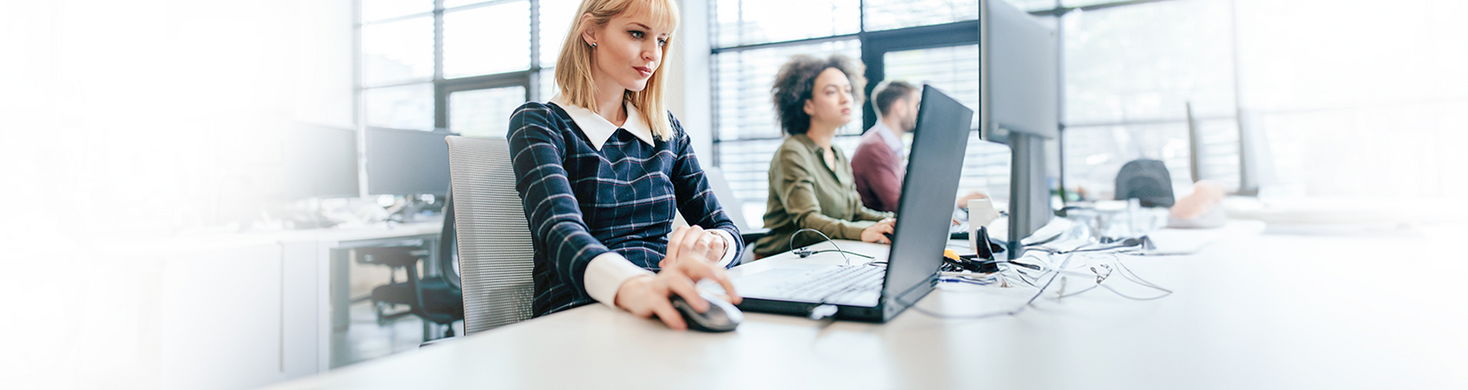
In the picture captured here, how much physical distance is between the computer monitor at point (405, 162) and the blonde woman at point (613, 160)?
1.96 meters

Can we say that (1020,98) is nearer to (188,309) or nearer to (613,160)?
(613,160)

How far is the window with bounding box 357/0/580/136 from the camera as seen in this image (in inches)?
208

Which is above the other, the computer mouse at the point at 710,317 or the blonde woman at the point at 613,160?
the blonde woman at the point at 613,160

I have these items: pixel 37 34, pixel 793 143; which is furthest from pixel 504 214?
pixel 37 34

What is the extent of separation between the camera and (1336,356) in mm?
578

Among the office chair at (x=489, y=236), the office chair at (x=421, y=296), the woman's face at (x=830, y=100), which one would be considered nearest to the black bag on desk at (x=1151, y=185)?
the woman's face at (x=830, y=100)

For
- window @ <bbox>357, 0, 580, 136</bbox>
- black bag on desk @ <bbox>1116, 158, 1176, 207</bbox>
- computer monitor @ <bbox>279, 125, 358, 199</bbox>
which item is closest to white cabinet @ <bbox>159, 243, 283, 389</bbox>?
computer monitor @ <bbox>279, 125, 358, 199</bbox>

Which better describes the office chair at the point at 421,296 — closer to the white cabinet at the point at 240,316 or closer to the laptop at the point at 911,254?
the white cabinet at the point at 240,316

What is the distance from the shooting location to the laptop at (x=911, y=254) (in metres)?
0.69

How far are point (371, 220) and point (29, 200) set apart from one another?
3.76 feet

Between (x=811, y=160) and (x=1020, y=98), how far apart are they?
1.03m

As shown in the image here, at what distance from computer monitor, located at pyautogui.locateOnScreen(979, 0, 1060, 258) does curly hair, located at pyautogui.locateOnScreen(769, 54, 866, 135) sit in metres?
1.03

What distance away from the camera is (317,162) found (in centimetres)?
286

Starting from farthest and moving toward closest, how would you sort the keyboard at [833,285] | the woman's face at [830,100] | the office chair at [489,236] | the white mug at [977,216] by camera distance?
the woman's face at [830,100] < the white mug at [977,216] < the office chair at [489,236] < the keyboard at [833,285]
